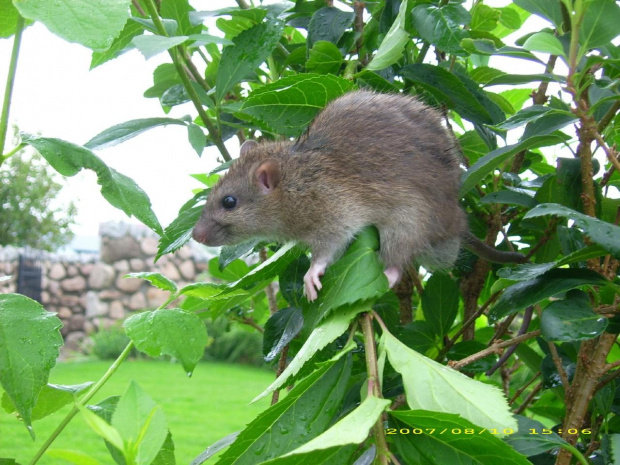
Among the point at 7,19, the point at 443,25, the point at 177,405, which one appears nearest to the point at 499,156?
the point at 443,25

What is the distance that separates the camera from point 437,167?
1.58 m

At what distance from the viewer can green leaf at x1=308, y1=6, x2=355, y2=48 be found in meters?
1.44

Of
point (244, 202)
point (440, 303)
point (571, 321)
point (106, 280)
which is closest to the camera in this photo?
point (571, 321)

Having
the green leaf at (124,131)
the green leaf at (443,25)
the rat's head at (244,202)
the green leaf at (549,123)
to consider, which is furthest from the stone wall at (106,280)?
the green leaf at (549,123)

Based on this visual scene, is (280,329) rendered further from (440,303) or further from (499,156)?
(499,156)

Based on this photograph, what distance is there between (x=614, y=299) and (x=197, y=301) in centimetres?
91

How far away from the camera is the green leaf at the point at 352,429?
2.17 feet

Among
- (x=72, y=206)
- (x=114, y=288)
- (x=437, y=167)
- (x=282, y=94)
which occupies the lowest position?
(x=114, y=288)

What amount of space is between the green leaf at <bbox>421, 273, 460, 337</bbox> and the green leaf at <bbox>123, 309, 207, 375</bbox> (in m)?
0.70

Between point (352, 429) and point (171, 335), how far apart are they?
1.20 ft

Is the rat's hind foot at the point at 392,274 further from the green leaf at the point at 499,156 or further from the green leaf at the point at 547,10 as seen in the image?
the green leaf at the point at 547,10

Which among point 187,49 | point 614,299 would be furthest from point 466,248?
point 187,49

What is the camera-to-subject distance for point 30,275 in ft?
45.4

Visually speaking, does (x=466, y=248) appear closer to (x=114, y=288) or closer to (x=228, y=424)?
(x=228, y=424)
